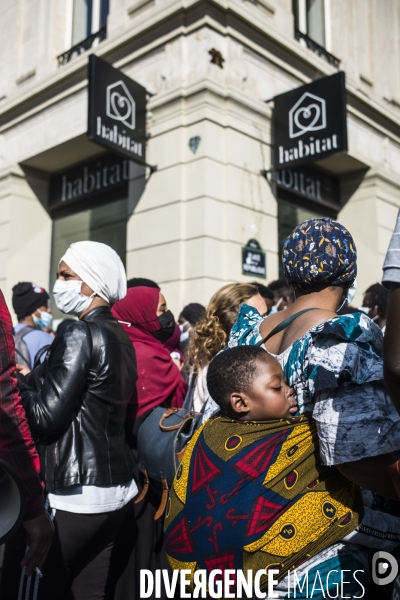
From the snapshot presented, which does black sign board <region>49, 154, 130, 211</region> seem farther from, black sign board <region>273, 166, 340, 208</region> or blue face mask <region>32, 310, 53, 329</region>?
blue face mask <region>32, 310, 53, 329</region>

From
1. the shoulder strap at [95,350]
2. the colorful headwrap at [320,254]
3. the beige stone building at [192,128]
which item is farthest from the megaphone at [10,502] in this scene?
the beige stone building at [192,128]

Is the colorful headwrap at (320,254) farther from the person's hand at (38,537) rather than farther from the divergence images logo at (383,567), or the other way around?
the person's hand at (38,537)

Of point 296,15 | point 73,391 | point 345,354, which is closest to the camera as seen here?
point 345,354

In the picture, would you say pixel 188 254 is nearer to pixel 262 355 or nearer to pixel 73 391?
pixel 73 391

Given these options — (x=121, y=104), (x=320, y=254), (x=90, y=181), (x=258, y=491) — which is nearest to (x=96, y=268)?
(x=320, y=254)

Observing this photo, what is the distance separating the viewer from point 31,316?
200 inches

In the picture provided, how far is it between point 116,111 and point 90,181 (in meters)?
2.27

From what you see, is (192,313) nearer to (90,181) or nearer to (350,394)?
(350,394)

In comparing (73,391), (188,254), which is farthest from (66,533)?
(188,254)

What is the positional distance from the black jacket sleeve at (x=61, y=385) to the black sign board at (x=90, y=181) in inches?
268

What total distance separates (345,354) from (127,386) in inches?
53.3

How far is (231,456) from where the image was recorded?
173cm

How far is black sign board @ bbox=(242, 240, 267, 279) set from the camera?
7.90 m

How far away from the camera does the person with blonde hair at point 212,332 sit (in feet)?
10.6
